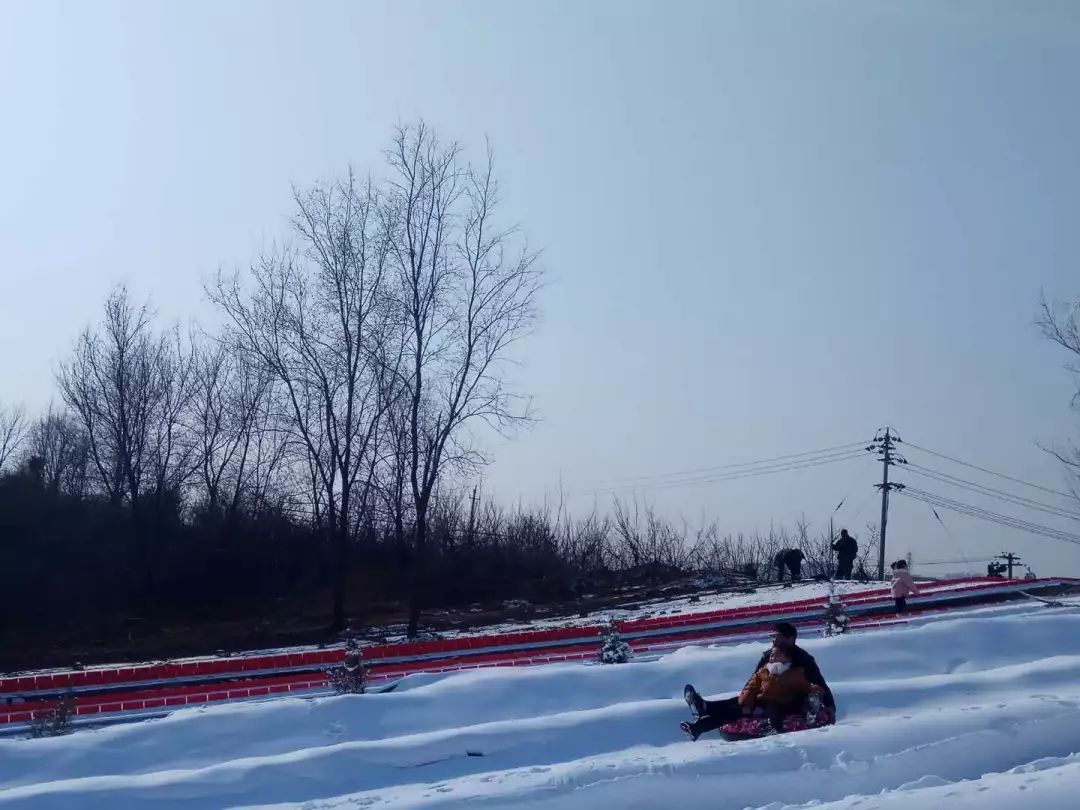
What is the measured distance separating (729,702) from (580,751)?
1.46 metres

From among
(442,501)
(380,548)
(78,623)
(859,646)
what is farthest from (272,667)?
(442,501)

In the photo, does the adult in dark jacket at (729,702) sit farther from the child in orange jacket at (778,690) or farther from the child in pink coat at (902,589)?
the child in pink coat at (902,589)

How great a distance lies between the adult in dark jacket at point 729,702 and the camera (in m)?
9.30

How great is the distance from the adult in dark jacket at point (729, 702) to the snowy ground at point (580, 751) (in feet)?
1.02

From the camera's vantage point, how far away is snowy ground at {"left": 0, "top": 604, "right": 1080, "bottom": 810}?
7188mm

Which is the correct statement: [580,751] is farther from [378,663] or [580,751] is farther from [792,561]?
[792,561]

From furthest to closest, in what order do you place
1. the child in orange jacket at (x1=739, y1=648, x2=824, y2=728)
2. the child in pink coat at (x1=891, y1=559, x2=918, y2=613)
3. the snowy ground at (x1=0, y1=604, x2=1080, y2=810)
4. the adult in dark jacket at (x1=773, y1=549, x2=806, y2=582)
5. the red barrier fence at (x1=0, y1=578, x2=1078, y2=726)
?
the adult in dark jacket at (x1=773, y1=549, x2=806, y2=582)
the child in pink coat at (x1=891, y1=559, x2=918, y2=613)
the red barrier fence at (x1=0, y1=578, x2=1078, y2=726)
the child in orange jacket at (x1=739, y1=648, x2=824, y2=728)
the snowy ground at (x1=0, y1=604, x2=1080, y2=810)

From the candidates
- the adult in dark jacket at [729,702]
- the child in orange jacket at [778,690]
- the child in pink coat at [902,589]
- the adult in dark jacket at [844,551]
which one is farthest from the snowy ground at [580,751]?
the adult in dark jacket at [844,551]

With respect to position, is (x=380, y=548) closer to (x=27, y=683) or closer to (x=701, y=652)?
(x=27, y=683)

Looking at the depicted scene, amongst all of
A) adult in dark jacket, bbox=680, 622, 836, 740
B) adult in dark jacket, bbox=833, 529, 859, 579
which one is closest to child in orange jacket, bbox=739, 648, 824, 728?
adult in dark jacket, bbox=680, 622, 836, 740

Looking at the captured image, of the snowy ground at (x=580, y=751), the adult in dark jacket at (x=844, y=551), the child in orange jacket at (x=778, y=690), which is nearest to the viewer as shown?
the snowy ground at (x=580, y=751)

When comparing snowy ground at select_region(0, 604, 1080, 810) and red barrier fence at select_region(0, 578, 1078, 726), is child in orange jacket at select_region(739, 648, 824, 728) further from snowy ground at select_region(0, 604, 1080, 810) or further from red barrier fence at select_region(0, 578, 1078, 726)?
red barrier fence at select_region(0, 578, 1078, 726)

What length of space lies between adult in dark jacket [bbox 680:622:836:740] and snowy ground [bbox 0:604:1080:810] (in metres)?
0.31

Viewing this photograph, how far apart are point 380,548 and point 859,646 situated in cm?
2993
